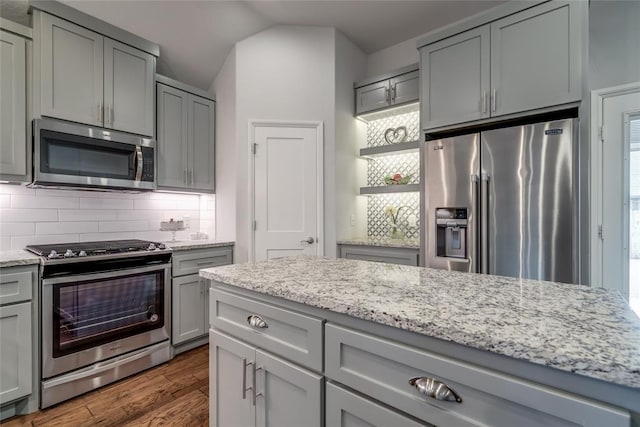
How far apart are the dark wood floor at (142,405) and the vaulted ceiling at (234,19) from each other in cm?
295

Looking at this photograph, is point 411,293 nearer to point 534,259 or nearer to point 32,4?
point 534,259

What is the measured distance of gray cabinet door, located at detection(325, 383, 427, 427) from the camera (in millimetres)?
806

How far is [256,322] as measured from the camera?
117 cm

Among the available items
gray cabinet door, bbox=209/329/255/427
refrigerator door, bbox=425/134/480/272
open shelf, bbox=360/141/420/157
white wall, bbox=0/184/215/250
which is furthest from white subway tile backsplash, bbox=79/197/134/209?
refrigerator door, bbox=425/134/480/272

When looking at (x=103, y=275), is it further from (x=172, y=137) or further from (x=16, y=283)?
(x=172, y=137)

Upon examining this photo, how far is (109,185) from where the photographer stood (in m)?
2.48

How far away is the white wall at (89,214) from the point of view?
2.32 meters

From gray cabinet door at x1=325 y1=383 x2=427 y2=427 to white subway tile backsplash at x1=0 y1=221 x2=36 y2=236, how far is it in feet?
9.12

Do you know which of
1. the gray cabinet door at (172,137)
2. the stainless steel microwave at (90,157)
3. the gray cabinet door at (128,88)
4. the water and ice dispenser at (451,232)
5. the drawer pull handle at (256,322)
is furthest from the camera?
the gray cabinet door at (172,137)

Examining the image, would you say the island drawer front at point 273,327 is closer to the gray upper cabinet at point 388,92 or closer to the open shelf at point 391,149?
the open shelf at point 391,149

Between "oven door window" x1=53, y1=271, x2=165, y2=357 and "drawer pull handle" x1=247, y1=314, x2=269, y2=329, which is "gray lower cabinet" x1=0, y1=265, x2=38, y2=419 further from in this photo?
"drawer pull handle" x1=247, y1=314, x2=269, y2=329

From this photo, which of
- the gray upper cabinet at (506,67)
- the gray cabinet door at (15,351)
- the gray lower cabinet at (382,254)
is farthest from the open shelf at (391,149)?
the gray cabinet door at (15,351)

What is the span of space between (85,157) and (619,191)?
13.8 ft

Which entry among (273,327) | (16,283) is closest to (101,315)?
(16,283)
